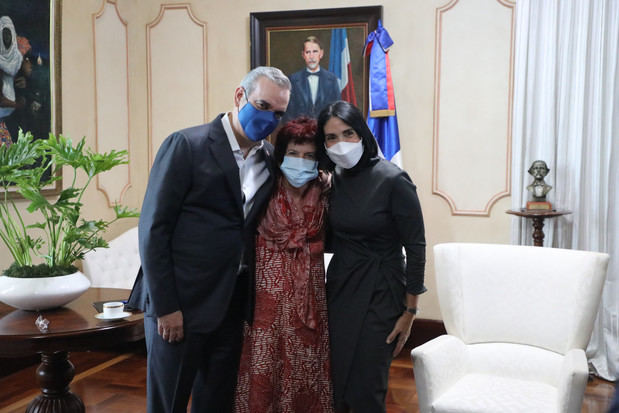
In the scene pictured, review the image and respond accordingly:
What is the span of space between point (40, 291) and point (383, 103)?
2.36 m

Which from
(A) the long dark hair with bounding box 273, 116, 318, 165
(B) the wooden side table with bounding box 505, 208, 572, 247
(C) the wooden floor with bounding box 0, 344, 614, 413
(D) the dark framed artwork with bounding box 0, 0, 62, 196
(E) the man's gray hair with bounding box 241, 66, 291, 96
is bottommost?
(C) the wooden floor with bounding box 0, 344, 614, 413

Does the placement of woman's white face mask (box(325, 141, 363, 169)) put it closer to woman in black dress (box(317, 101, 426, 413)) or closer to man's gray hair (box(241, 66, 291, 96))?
woman in black dress (box(317, 101, 426, 413))

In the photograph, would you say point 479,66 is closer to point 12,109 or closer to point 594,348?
point 594,348

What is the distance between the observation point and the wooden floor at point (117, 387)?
306 cm

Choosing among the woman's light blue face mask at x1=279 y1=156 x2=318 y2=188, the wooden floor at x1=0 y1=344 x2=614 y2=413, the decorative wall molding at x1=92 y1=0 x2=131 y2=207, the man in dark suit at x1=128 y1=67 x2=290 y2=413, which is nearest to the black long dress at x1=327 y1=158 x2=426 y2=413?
the woman's light blue face mask at x1=279 y1=156 x2=318 y2=188

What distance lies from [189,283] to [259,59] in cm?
275

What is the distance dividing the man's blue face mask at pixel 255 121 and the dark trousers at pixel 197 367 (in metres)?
0.51

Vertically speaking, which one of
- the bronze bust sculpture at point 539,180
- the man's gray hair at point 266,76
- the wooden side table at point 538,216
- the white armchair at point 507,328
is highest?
the man's gray hair at point 266,76

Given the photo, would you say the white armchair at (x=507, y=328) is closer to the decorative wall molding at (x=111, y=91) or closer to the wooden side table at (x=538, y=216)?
the wooden side table at (x=538, y=216)

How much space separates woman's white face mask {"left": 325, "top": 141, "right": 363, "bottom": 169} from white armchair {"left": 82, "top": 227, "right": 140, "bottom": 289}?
219 centimetres

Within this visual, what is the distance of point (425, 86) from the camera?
4008 mm

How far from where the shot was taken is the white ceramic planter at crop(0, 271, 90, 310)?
7.47ft

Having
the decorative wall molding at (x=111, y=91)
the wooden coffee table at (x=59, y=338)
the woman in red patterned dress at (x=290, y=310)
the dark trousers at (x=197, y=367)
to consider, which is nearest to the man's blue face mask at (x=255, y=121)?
the woman in red patterned dress at (x=290, y=310)

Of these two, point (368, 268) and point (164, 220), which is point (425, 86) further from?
point (164, 220)
